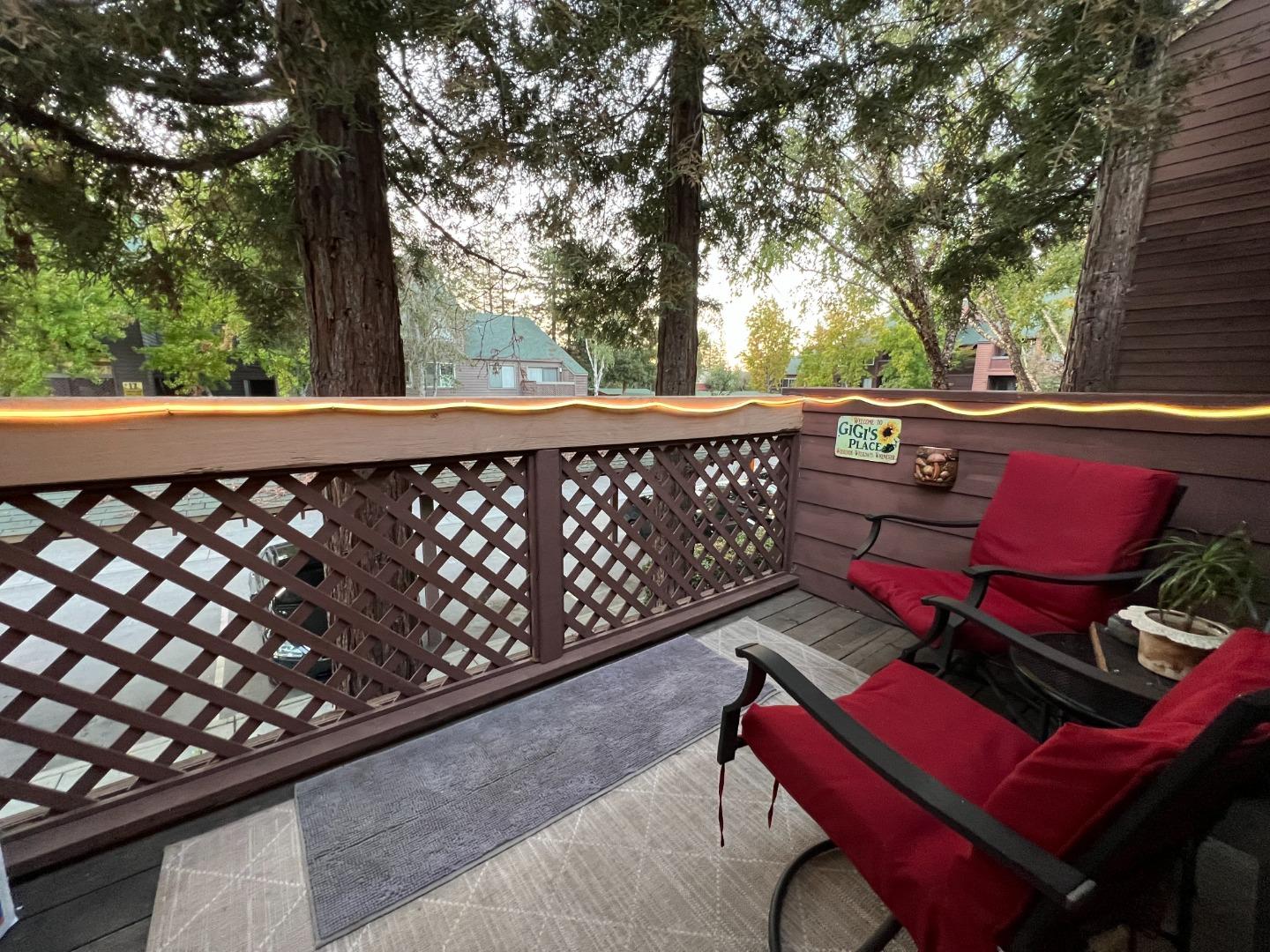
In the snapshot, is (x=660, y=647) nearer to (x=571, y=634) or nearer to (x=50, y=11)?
(x=571, y=634)

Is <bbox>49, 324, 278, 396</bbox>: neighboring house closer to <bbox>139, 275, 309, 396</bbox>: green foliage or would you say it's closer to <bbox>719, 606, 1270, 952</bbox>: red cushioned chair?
<bbox>139, 275, 309, 396</bbox>: green foliage

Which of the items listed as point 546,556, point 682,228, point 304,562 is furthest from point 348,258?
point 682,228

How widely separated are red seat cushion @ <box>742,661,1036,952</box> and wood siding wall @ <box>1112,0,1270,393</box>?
163 inches

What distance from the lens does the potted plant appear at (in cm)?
117

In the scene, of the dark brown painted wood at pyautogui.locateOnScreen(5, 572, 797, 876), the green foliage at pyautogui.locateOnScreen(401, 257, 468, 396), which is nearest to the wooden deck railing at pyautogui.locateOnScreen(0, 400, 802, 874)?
the dark brown painted wood at pyautogui.locateOnScreen(5, 572, 797, 876)

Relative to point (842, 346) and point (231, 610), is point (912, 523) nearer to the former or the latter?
point (231, 610)

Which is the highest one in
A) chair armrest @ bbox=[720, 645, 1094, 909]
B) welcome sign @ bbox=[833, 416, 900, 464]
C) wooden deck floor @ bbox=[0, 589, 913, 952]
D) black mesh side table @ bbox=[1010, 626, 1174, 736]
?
welcome sign @ bbox=[833, 416, 900, 464]

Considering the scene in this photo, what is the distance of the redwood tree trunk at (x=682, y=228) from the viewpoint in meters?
2.86

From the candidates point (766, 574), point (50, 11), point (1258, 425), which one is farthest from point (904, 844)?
point (50, 11)

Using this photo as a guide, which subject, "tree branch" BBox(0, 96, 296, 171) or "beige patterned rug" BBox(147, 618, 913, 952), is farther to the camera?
"tree branch" BBox(0, 96, 296, 171)

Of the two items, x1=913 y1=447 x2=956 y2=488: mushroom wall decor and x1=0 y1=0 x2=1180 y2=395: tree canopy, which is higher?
x1=0 y1=0 x2=1180 y2=395: tree canopy

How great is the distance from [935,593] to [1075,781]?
1389 mm

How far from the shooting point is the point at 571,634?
2.28 meters

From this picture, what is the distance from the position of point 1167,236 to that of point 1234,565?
3.94 m
